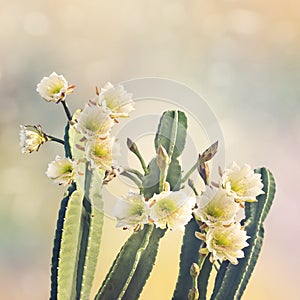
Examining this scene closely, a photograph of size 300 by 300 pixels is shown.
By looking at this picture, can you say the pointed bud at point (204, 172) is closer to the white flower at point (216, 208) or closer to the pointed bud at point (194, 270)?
the white flower at point (216, 208)

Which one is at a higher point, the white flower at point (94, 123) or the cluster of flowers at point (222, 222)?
the white flower at point (94, 123)

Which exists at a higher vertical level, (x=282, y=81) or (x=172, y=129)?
(x=282, y=81)

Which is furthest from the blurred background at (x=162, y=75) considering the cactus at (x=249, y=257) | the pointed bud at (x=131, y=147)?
the pointed bud at (x=131, y=147)

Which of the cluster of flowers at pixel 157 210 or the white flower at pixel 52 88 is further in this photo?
the white flower at pixel 52 88

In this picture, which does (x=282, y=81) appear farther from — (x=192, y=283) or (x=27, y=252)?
(x=27, y=252)

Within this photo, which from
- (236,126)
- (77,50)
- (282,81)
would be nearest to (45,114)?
(77,50)

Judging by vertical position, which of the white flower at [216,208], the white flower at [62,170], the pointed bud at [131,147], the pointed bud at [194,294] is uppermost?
the pointed bud at [131,147]

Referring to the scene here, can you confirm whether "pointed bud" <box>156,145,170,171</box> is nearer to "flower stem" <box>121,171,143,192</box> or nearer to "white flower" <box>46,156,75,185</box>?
"flower stem" <box>121,171,143,192</box>

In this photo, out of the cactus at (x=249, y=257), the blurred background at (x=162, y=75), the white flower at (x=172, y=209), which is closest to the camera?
the white flower at (x=172, y=209)
